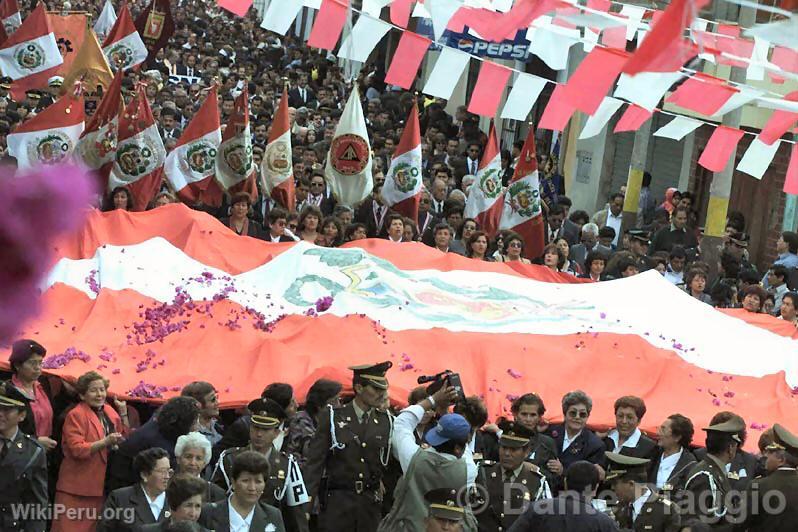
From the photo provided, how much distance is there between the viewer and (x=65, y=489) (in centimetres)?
784

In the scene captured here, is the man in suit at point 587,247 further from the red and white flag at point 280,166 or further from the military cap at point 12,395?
the military cap at point 12,395

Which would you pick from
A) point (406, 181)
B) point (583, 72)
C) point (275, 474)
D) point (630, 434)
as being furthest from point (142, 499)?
point (406, 181)

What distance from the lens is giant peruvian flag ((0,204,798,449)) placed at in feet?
30.8

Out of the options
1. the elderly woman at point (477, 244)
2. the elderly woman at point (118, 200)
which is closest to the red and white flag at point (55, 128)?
the elderly woman at point (118, 200)

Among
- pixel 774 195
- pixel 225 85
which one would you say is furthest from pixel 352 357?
pixel 225 85

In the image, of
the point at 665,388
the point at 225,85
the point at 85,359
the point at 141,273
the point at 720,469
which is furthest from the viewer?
the point at 225,85

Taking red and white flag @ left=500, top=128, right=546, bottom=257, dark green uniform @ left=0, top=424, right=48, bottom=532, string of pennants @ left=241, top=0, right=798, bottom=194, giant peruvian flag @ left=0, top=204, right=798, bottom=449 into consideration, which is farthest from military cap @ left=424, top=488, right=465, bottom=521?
red and white flag @ left=500, top=128, right=546, bottom=257

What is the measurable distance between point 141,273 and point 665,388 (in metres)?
4.05

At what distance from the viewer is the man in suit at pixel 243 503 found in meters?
6.13

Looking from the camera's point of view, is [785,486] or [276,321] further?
[276,321]

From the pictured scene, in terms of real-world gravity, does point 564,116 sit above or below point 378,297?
above

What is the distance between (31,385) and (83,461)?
621 mm

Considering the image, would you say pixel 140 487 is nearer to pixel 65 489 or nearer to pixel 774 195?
pixel 65 489

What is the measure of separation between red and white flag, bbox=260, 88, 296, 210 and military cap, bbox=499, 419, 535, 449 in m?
6.81
